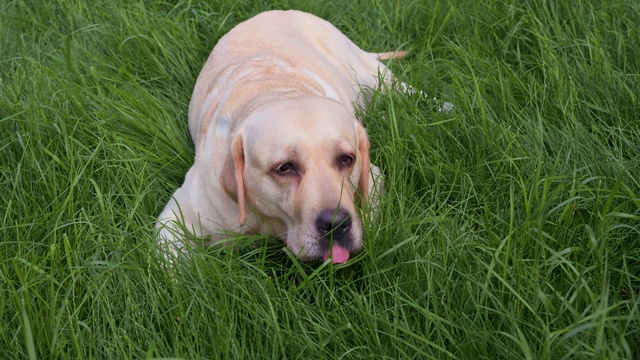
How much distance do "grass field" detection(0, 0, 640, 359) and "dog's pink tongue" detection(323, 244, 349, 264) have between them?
0.15ft

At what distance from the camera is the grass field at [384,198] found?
8.61 feet

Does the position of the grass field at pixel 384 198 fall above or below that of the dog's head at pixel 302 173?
below

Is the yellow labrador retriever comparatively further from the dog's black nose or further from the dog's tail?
the dog's tail

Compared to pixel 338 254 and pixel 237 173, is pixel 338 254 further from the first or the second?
pixel 237 173

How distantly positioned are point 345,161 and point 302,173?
21 centimetres

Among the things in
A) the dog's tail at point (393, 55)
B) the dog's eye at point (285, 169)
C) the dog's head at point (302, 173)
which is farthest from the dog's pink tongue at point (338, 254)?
the dog's tail at point (393, 55)

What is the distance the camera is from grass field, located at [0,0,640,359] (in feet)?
8.61

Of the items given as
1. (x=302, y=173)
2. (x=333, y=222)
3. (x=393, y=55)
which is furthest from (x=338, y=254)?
(x=393, y=55)

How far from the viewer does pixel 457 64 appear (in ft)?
14.6

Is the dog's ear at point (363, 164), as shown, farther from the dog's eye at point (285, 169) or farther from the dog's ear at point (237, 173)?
the dog's ear at point (237, 173)

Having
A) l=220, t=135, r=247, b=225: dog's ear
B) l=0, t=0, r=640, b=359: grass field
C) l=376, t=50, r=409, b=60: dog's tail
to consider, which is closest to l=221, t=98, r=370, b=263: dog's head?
l=220, t=135, r=247, b=225: dog's ear

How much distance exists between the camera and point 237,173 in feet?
10.4

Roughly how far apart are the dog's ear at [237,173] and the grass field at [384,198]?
20cm

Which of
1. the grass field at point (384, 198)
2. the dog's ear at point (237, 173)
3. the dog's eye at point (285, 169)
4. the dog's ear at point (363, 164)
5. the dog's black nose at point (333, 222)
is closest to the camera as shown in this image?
the grass field at point (384, 198)
